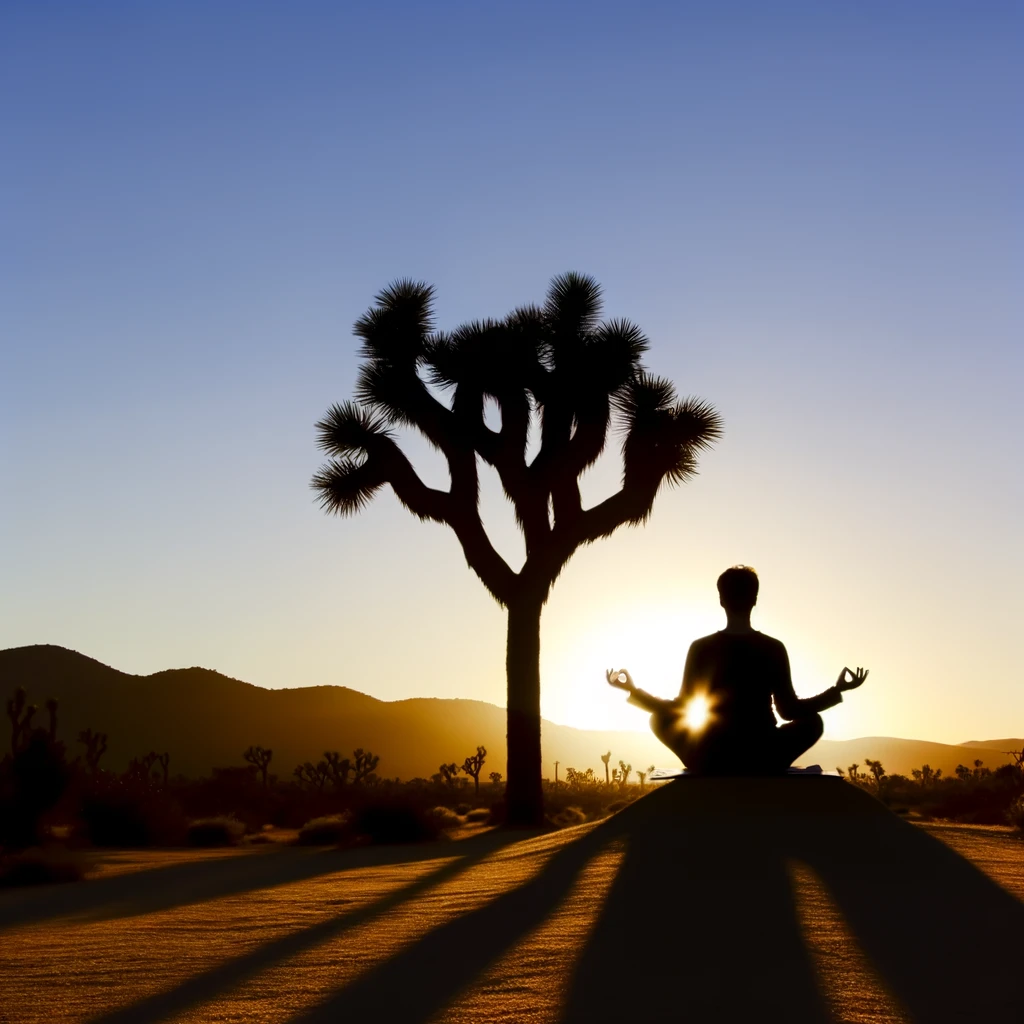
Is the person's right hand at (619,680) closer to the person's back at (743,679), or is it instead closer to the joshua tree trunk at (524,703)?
the person's back at (743,679)

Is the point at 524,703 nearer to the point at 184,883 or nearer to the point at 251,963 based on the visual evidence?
the point at 184,883

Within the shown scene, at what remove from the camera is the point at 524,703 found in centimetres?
1762

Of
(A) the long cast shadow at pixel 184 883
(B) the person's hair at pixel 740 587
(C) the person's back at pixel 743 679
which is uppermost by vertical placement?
(B) the person's hair at pixel 740 587

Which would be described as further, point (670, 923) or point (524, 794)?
point (524, 794)

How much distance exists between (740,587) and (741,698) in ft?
2.82

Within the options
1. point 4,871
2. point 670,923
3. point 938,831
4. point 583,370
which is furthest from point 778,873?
point 583,370

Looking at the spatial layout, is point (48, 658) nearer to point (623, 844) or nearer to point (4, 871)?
point (4, 871)

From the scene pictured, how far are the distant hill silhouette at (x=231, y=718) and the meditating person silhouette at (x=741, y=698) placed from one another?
216 feet

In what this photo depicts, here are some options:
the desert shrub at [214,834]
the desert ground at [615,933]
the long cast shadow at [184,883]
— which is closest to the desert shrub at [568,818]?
the desert shrub at [214,834]

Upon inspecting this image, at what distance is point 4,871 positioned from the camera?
42.6 ft

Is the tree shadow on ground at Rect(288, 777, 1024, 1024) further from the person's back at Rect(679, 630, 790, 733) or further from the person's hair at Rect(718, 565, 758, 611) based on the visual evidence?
the person's hair at Rect(718, 565, 758, 611)

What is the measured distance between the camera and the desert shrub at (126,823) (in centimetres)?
1925

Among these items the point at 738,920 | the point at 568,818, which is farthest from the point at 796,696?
the point at 568,818

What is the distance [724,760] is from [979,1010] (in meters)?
4.62
